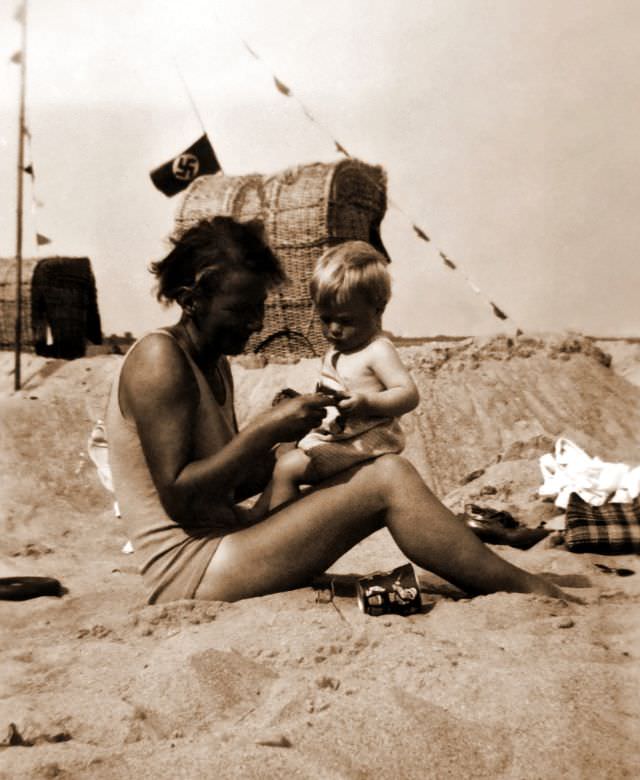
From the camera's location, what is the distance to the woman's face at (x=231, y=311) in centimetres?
253

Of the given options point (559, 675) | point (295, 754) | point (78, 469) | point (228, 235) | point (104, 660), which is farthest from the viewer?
point (78, 469)

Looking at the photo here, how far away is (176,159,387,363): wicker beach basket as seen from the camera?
8.95 meters

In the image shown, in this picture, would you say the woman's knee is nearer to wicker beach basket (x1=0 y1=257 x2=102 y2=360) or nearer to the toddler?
the toddler

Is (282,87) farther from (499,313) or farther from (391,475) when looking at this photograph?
(391,475)

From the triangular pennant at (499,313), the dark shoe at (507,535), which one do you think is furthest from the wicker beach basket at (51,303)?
the dark shoe at (507,535)

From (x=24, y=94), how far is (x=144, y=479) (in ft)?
22.2

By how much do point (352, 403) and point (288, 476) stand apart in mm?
415

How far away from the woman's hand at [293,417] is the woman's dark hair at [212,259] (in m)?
0.41

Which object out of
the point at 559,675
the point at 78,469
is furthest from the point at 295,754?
the point at 78,469

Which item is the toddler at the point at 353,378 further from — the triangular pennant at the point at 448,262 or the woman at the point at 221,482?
the triangular pennant at the point at 448,262

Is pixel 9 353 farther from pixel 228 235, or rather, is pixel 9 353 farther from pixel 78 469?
pixel 228 235

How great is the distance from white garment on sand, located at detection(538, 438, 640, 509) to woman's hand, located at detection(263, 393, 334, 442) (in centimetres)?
247

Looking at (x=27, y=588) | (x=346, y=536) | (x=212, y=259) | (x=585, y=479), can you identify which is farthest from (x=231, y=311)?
(x=585, y=479)

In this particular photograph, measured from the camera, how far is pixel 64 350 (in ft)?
37.1
